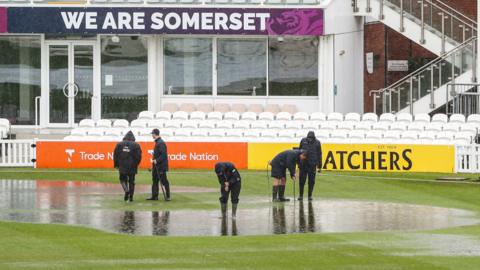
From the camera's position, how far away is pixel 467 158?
40.6 meters

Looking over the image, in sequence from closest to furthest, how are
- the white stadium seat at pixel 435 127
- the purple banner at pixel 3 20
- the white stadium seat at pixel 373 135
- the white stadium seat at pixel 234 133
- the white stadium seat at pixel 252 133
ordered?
the white stadium seat at pixel 373 135 < the white stadium seat at pixel 435 127 < the white stadium seat at pixel 252 133 < the white stadium seat at pixel 234 133 < the purple banner at pixel 3 20

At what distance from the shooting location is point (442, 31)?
47.3 m

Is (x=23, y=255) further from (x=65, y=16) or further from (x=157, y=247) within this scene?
(x=65, y=16)

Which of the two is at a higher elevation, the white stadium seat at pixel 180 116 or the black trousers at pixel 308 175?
the white stadium seat at pixel 180 116

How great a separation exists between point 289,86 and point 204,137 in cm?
635

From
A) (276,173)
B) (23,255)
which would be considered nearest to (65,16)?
(276,173)

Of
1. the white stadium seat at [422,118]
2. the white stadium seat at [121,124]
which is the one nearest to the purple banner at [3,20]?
the white stadium seat at [121,124]

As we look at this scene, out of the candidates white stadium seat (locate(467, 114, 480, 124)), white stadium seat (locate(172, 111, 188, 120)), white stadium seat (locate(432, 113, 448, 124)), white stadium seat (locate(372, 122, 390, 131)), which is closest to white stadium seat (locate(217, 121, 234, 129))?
white stadium seat (locate(172, 111, 188, 120))

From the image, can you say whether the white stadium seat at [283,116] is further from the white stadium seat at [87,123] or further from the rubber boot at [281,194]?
the rubber boot at [281,194]

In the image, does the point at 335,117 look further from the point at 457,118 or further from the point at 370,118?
the point at 457,118

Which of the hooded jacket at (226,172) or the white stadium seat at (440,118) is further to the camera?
the white stadium seat at (440,118)

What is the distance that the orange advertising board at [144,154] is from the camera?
1649 inches

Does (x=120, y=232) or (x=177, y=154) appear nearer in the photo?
(x=120, y=232)

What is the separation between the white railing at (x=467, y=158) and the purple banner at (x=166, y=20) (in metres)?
8.82
